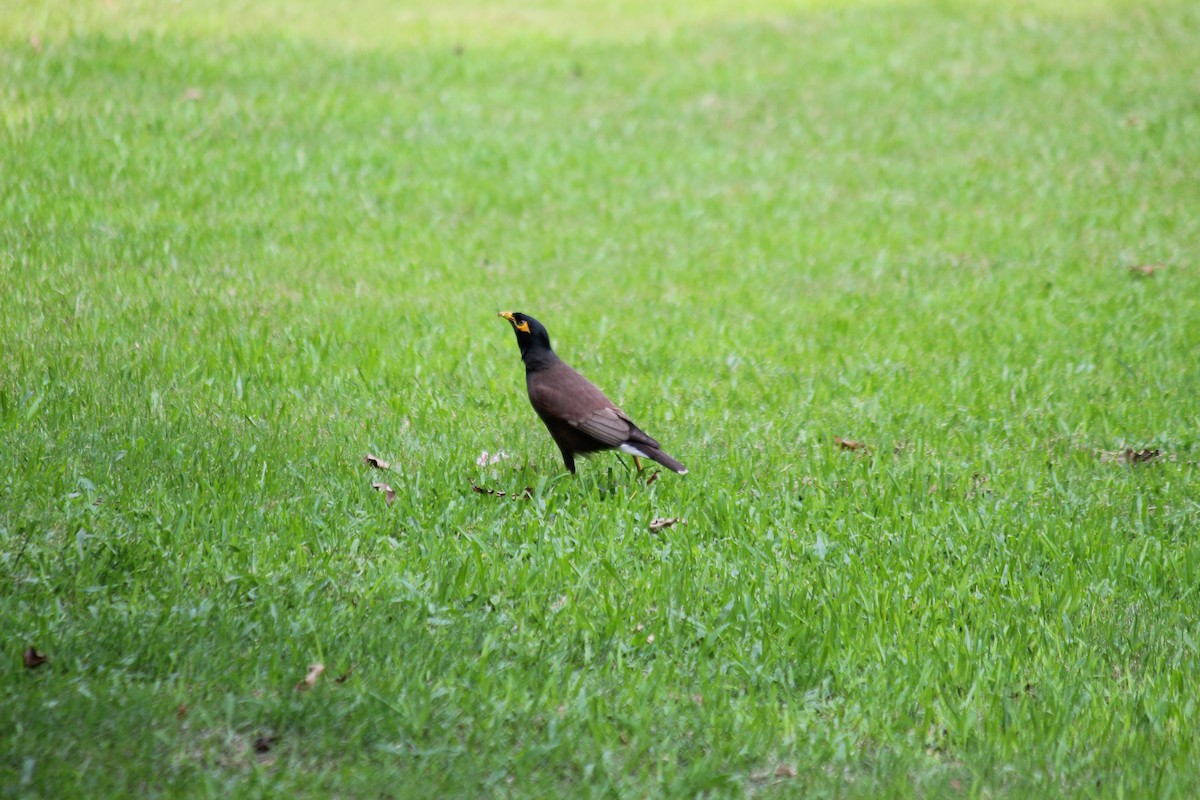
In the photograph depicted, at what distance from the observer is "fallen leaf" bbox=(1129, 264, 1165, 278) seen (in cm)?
1070

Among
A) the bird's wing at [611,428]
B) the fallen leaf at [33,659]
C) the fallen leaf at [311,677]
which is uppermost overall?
the bird's wing at [611,428]

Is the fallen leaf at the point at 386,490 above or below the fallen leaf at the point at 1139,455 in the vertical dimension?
below

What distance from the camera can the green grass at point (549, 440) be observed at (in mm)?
4379

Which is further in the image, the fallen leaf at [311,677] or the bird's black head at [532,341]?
the bird's black head at [532,341]

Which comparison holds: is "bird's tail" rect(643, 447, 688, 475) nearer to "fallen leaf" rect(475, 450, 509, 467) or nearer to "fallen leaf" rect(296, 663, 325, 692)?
"fallen leaf" rect(475, 450, 509, 467)

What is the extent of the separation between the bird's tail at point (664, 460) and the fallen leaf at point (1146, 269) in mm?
6363

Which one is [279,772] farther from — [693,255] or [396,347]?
[693,255]

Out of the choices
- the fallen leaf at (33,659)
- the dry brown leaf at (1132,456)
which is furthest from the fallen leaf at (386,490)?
the dry brown leaf at (1132,456)

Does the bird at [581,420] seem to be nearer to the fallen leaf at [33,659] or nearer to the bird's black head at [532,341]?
the bird's black head at [532,341]

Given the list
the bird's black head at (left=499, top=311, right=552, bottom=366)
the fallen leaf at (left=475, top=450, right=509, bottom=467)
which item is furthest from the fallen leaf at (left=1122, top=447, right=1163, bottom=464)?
the fallen leaf at (left=475, top=450, right=509, bottom=467)

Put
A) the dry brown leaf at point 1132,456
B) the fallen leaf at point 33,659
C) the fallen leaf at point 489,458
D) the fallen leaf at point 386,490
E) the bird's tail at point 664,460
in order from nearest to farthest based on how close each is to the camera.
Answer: the fallen leaf at point 33,659
the fallen leaf at point 386,490
the bird's tail at point 664,460
the fallen leaf at point 489,458
the dry brown leaf at point 1132,456

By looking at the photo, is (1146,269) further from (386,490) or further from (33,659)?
(33,659)

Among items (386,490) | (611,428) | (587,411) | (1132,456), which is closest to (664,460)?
(611,428)

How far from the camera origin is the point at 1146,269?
1077cm
